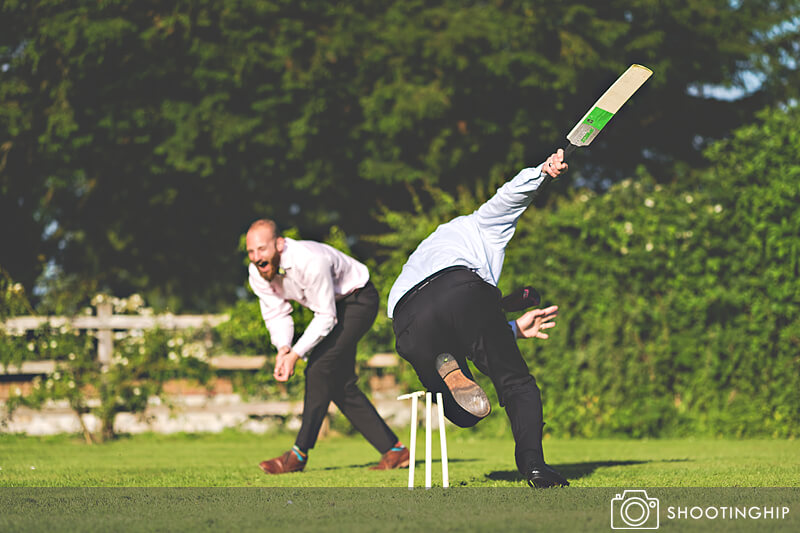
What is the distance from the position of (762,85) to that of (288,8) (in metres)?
8.20

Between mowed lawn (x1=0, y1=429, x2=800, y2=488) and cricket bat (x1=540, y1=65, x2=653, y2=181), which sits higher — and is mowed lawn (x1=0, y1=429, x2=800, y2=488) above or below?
below

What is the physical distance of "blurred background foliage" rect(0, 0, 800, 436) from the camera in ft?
32.8

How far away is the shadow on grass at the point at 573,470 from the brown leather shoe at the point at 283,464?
131cm

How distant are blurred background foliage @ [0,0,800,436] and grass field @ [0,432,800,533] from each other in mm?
1442

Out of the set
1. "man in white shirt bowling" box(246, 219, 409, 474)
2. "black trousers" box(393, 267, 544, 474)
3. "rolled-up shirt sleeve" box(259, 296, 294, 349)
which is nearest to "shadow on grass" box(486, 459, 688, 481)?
"black trousers" box(393, 267, 544, 474)

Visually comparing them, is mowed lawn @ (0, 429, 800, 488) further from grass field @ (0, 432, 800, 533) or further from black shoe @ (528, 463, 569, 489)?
black shoe @ (528, 463, 569, 489)

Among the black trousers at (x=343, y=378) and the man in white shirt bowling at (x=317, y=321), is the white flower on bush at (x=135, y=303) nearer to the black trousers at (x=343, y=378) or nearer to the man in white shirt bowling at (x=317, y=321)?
the man in white shirt bowling at (x=317, y=321)

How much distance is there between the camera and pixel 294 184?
50.9ft

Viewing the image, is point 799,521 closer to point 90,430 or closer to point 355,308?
point 355,308

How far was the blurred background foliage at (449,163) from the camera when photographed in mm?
9992

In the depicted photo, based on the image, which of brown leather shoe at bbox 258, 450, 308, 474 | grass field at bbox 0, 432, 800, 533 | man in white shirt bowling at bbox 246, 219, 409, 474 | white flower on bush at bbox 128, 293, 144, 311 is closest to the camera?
grass field at bbox 0, 432, 800, 533

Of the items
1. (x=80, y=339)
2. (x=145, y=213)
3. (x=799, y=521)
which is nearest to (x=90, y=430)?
(x=80, y=339)

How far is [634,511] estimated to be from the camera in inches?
153

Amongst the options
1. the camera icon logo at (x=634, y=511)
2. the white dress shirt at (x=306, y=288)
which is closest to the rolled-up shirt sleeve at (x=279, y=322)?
the white dress shirt at (x=306, y=288)
